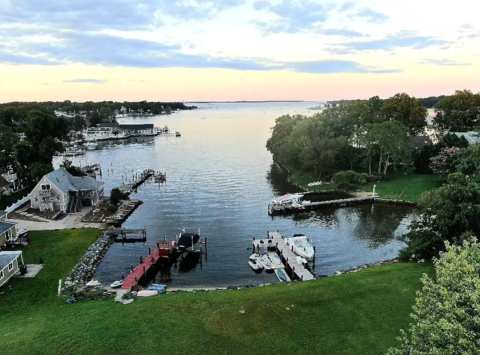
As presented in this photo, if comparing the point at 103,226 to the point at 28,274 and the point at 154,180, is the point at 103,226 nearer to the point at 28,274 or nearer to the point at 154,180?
the point at 28,274

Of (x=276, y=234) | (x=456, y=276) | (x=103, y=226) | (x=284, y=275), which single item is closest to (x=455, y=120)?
(x=276, y=234)

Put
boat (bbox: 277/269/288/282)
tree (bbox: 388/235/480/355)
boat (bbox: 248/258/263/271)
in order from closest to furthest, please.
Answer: tree (bbox: 388/235/480/355) → boat (bbox: 277/269/288/282) → boat (bbox: 248/258/263/271)

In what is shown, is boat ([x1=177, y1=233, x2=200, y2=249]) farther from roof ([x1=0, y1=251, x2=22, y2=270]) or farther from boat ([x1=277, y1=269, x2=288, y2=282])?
roof ([x1=0, y1=251, x2=22, y2=270])

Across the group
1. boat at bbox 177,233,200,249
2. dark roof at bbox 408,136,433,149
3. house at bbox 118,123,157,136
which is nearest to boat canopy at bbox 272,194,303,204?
boat at bbox 177,233,200,249

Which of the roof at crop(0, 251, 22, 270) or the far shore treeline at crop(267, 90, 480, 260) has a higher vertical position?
the far shore treeline at crop(267, 90, 480, 260)

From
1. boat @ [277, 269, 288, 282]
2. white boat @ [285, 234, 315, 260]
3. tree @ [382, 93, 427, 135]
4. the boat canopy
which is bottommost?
boat @ [277, 269, 288, 282]

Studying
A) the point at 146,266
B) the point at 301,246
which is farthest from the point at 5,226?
the point at 301,246
